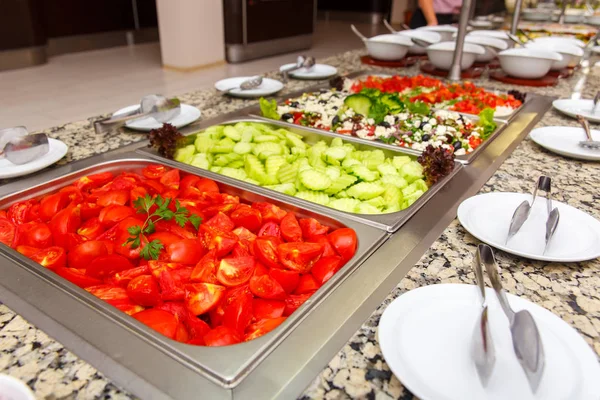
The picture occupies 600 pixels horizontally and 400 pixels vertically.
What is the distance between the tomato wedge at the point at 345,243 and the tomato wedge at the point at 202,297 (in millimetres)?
242

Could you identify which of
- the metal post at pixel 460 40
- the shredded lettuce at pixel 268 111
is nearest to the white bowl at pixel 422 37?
the metal post at pixel 460 40

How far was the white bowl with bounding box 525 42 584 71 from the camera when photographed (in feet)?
8.06

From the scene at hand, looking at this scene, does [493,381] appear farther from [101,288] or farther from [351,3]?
[351,3]

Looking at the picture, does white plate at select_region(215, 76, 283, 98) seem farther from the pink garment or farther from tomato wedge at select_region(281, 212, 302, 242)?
the pink garment

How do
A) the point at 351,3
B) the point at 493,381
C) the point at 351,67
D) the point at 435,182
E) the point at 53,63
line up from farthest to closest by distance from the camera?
1. the point at 351,3
2. the point at 53,63
3. the point at 351,67
4. the point at 435,182
5. the point at 493,381

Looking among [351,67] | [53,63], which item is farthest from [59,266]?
[53,63]

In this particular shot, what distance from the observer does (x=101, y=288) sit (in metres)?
0.77

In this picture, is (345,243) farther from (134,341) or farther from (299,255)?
(134,341)

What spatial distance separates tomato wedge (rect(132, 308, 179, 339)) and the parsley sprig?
0.15m

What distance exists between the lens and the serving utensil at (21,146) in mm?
1139

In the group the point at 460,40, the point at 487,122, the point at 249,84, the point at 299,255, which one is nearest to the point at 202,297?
the point at 299,255

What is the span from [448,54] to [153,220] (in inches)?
75.8

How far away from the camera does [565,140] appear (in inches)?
57.8

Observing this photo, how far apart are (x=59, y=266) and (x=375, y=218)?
2.02ft
